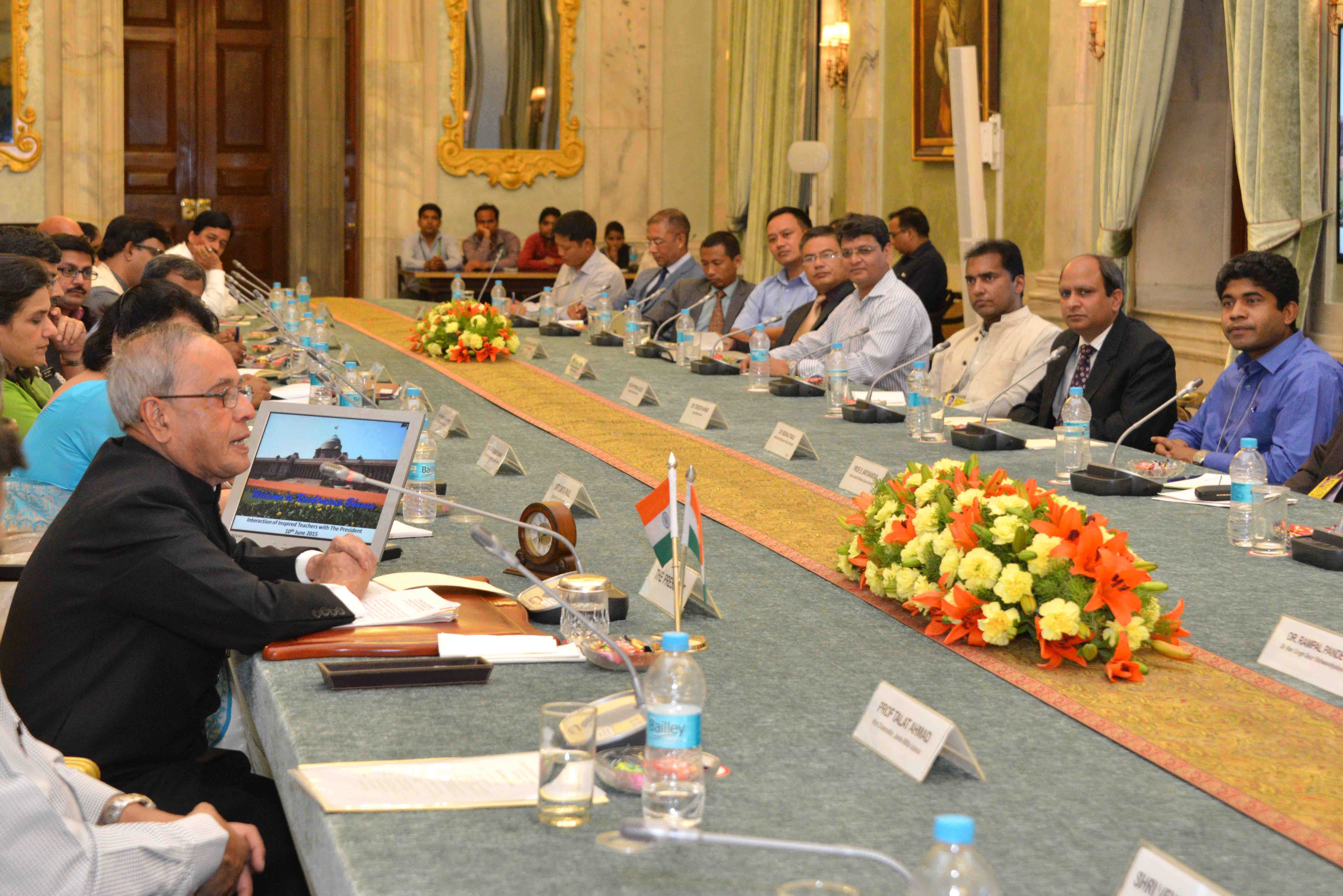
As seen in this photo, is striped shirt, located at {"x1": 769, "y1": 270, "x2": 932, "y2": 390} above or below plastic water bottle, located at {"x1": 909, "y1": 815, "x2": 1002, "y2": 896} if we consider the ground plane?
above

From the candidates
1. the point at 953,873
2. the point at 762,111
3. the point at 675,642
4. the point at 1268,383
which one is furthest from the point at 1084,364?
the point at 762,111

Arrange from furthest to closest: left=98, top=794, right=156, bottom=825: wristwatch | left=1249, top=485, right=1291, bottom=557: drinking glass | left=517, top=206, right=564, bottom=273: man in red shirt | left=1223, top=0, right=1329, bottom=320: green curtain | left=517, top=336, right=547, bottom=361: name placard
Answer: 1. left=517, top=206, right=564, bottom=273: man in red shirt
2. left=517, top=336, right=547, bottom=361: name placard
3. left=1223, top=0, right=1329, bottom=320: green curtain
4. left=1249, top=485, right=1291, bottom=557: drinking glass
5. left=98, top=794, right=156, bottom=825: wristwatch

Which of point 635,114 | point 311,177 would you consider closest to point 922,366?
point 635,114

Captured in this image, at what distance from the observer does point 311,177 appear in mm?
13891

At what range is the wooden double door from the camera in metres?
13.4

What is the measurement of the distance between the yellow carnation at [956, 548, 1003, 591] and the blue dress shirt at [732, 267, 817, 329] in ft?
15.4

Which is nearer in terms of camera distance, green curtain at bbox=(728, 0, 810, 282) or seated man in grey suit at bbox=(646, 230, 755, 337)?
seated man in grey suit at bbox=(646, 230, 755, 337)

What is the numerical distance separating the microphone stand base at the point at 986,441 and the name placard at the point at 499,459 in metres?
1.22

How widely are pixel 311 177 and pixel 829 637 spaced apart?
41.5ft

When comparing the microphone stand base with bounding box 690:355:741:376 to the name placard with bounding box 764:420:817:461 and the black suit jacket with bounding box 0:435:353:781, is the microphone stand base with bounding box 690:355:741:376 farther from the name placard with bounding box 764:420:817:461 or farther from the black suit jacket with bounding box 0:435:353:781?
the black suit jacket with bounding box 0:435:353:781

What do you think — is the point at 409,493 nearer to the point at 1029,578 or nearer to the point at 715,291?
the point at 1029,578

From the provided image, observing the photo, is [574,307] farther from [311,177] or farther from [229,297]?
[311,177]

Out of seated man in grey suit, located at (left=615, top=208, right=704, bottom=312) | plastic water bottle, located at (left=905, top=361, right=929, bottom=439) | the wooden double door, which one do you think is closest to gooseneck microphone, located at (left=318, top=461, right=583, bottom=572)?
plastic water bottle, located at (left=905, top=361, right=929, bottom=439)

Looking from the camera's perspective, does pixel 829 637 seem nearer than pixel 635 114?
Yes
